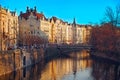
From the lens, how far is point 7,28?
60.9 metres

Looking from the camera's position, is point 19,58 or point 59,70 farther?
point 59,70

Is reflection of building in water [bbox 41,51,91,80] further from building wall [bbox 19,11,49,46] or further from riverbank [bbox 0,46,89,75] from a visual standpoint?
building wall [bbox 19,11,49,46]

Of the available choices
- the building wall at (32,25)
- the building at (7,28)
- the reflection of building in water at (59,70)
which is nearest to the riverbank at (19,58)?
the reflection of building in water at (59,70)

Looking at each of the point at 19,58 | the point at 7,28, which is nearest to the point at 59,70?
the point at 19,58

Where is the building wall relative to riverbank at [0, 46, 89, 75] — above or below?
above

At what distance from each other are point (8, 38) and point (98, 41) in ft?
→ 57.0

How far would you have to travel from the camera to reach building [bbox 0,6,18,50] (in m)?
56.2

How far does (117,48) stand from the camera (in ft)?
187

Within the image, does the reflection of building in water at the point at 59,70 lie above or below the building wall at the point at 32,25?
below

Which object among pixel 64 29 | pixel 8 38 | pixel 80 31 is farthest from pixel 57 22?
pixel 8 38

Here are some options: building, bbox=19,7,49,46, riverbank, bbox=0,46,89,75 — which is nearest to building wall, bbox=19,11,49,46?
building, bbox=19,7,49,46

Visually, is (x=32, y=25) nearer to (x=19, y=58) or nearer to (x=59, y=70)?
(x=59, y=70)

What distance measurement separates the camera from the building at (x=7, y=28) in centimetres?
5625

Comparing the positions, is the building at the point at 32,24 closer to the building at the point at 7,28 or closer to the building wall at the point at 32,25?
the building wall at the point at 32,25
